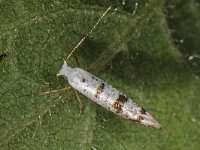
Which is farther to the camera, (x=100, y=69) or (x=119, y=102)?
(x=100, y=69)

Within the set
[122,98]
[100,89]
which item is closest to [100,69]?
[100,89]

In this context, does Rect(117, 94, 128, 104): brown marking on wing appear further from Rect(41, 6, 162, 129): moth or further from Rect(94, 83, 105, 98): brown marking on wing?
Rect(94, 83, 105, 98): brown marking on wing

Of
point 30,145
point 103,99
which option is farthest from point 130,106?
point 30,145

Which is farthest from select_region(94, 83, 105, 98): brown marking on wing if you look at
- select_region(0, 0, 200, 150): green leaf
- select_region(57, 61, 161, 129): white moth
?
select_region(0, 0, 200, 150): green leaf

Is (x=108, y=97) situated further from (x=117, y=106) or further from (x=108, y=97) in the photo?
(x=117, y=106)

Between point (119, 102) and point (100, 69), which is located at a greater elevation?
point (100, 69)

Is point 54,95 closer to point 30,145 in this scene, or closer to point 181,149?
point 30,145
